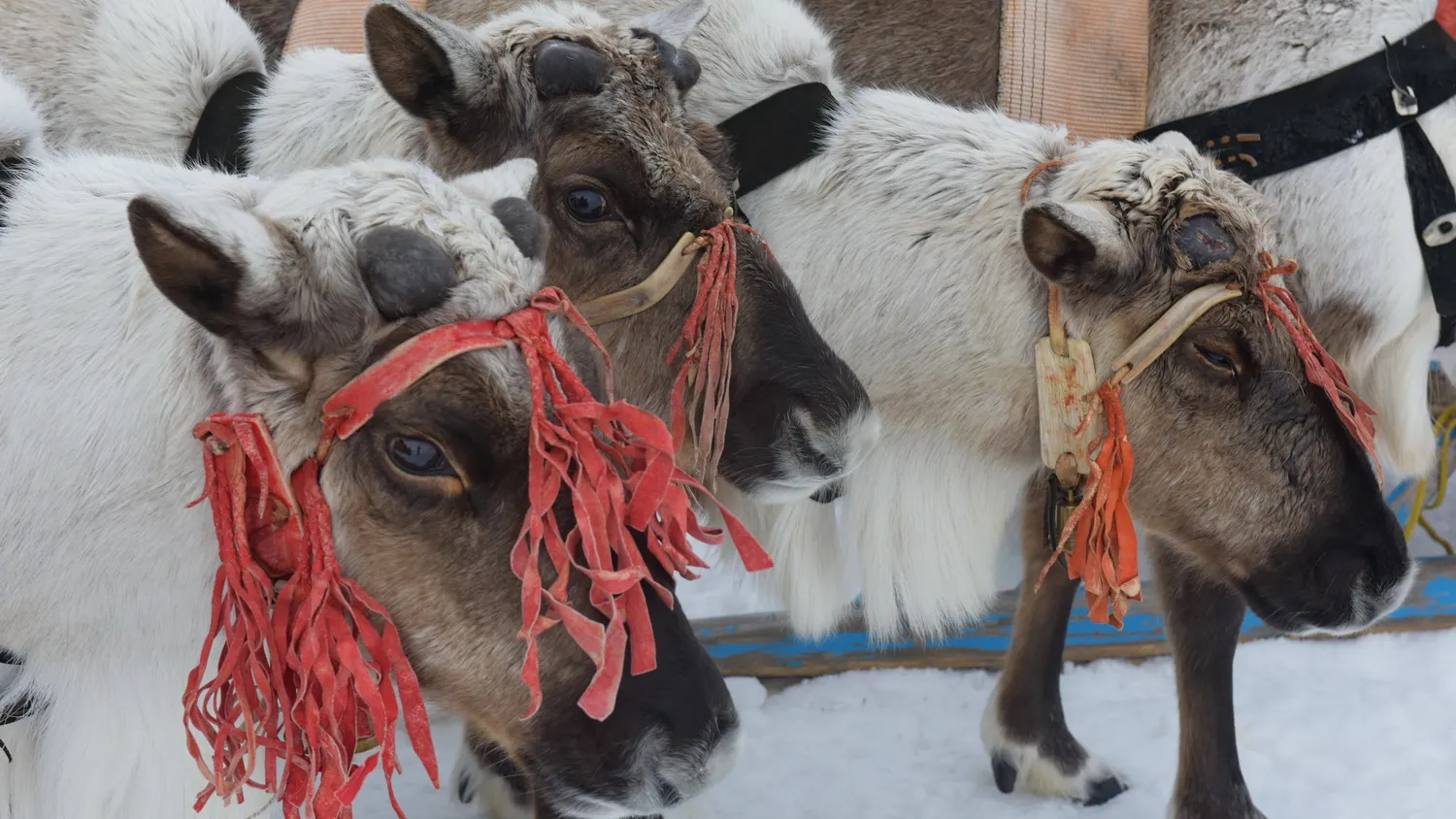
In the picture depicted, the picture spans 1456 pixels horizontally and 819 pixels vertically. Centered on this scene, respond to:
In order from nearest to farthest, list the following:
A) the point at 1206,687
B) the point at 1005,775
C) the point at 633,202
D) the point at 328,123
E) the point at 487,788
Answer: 1. the point at 633,202
2. the point at 328,123
3. the point at 1206,687
4. the point at 487,788
5. the point at 1005,775

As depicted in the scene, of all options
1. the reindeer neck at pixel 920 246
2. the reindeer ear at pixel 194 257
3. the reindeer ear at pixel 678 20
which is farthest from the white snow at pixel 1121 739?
the reindeer ear at pixel 194 257

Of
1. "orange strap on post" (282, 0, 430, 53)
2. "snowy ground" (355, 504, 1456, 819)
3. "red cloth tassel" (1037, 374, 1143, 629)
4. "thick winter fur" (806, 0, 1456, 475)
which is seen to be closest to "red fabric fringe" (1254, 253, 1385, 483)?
"red cloth tassel" (1037, 374, 1143, 629)

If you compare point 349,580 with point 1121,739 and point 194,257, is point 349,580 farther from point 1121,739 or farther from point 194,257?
point 1121,739

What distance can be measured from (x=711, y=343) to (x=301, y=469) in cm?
98

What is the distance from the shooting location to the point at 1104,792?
3.51 m

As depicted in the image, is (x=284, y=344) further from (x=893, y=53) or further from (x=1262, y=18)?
(x=1262, y=18)

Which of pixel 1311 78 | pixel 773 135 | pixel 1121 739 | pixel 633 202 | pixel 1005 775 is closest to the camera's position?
pixel 633 202

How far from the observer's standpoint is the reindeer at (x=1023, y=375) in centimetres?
260

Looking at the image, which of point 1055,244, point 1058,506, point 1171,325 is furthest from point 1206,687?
point 1055,244

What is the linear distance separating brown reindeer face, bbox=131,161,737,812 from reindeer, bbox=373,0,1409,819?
1.21 m

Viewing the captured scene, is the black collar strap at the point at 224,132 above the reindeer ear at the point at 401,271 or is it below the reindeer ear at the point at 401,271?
below

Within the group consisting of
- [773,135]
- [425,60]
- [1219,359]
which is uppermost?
[425,60]

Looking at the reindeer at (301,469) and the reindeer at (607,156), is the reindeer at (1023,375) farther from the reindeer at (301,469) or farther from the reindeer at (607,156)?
the reindeer at (301,469)

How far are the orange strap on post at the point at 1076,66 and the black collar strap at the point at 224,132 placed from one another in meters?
1.82
